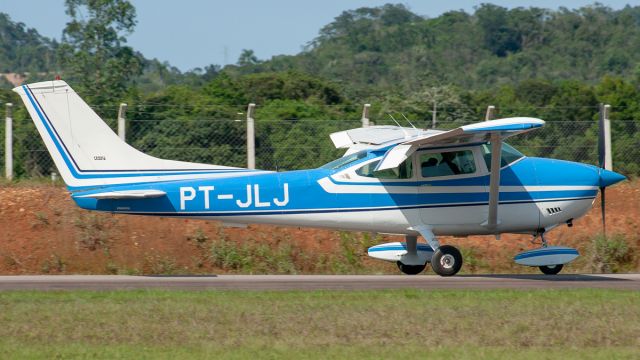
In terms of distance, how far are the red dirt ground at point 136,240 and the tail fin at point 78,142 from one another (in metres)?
3.22

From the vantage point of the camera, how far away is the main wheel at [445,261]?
54.9 feet

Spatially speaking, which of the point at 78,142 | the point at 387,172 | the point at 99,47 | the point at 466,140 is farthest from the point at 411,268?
the point at 99,47

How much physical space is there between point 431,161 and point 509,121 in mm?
1858

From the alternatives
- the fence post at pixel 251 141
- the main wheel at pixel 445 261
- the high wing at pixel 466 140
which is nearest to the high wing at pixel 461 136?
the high wing at pixel 466 140

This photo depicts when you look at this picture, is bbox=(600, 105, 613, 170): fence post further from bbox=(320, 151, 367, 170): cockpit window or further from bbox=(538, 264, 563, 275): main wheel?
bbox=(320, 151, 367, 170): cockpit window

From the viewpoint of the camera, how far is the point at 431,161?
54.2 feet

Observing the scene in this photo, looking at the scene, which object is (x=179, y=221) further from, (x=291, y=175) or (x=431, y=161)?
(x=431, y=161)

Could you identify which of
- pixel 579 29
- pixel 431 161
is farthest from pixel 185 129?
pixel 579 29

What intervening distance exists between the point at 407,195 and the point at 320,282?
198cm

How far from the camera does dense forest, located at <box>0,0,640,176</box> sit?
21.8 meters

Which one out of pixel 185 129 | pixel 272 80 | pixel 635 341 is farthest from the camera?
pixel 272 80

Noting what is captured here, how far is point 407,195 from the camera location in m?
16.6

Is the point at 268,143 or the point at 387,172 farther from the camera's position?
the point at 268,143

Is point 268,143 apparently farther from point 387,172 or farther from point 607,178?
point 607,178
